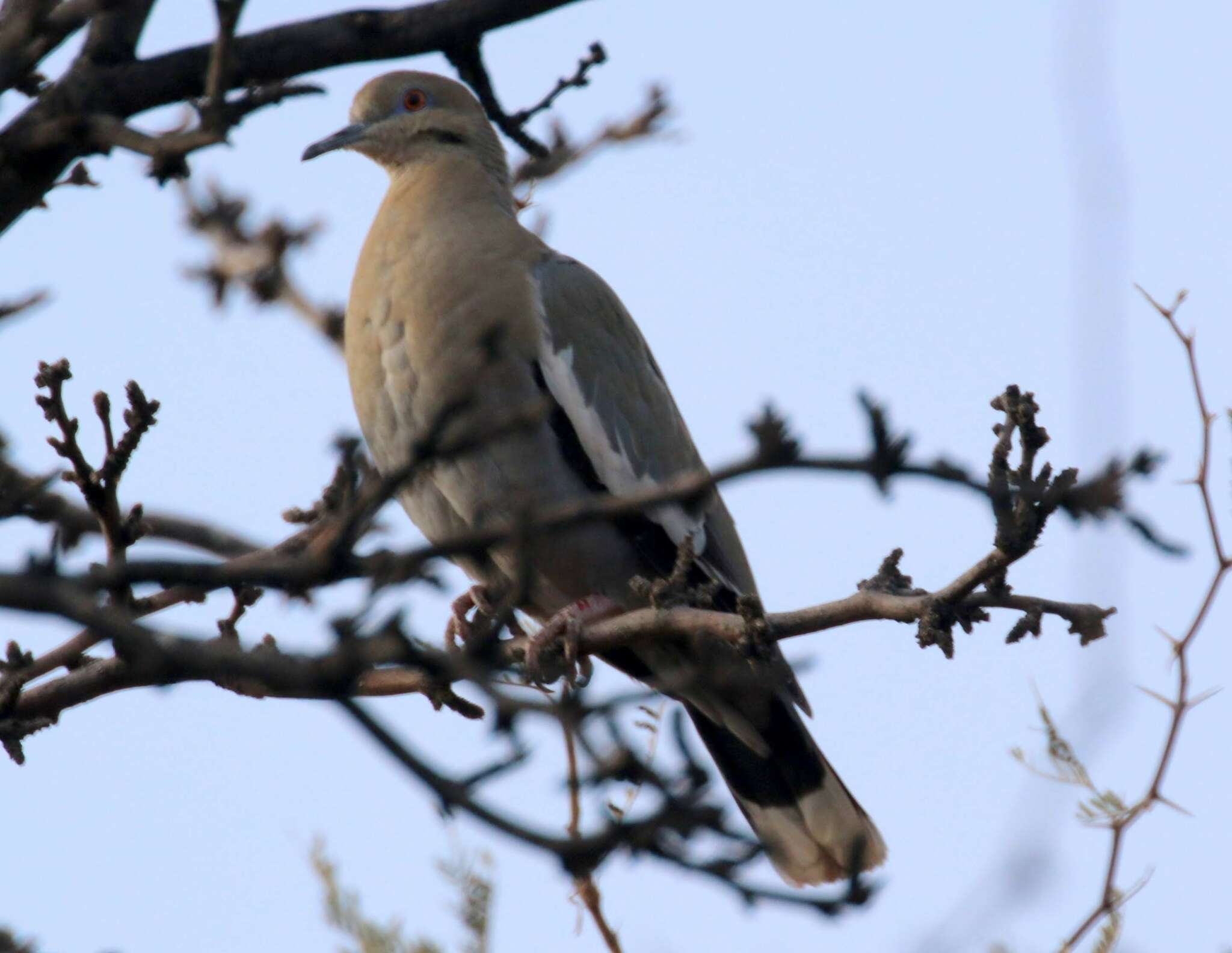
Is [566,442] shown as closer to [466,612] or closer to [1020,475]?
[466,612]

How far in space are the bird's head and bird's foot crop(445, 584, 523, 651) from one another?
5.30ft

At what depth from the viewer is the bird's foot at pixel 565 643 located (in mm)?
3840

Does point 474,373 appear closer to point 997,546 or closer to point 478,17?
point 478,17

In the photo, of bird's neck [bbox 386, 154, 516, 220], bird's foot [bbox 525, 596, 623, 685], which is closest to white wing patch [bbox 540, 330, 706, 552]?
bird's foot [bbox 525, 596, 623, 685]

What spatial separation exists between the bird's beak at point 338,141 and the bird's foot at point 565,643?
1.99 metres

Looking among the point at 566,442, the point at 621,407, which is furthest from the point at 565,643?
the point at 621,407

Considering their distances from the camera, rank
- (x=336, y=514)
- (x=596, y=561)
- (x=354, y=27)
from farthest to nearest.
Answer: (x=596, y=561) → (x=354, y=27) → (x=336, y=514)

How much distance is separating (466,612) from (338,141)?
1.82 meters

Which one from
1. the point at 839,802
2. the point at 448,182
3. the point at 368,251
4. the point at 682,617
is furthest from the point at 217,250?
the point at 839,802

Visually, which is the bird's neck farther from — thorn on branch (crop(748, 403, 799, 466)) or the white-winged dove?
thorn on branch (crop(748, 403, 799, 466))

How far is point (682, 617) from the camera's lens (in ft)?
10.2

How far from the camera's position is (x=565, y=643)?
389 centimetres

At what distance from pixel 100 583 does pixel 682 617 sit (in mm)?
1586

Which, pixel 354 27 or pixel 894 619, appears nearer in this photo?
pixel 354 27
